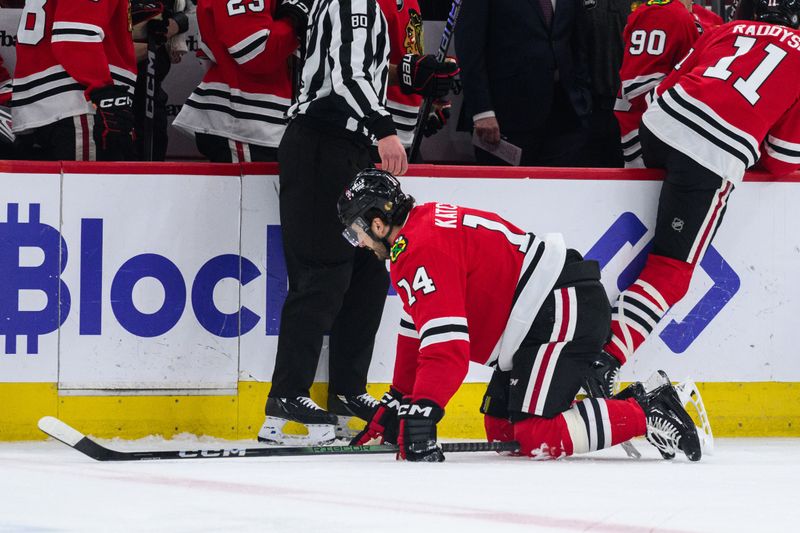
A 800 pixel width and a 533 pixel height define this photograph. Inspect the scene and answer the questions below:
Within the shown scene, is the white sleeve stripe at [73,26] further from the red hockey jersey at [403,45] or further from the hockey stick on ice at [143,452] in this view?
the hockey stick on ice at [143,452]

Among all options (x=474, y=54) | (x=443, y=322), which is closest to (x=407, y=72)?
(x=474, y=54)

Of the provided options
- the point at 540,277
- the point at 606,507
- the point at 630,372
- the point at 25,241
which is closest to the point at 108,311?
the point at 25,241

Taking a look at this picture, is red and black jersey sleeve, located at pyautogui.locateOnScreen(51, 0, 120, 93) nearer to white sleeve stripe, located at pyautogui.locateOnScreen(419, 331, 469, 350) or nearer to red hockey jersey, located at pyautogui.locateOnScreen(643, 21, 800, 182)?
white sleeve stripe, located at pyautogui.locateOnScreen(419, 331, 469, 350)

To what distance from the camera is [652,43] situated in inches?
173

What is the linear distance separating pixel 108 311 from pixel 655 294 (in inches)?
66.0

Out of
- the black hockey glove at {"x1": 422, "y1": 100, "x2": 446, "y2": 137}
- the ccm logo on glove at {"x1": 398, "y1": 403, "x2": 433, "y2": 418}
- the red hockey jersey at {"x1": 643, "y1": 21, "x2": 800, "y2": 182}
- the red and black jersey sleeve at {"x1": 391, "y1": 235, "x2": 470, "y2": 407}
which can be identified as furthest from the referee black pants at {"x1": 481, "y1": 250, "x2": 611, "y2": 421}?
the black hockey glove at {"x1": 422, "y1": 100, "x2": 446, "y2": 137}

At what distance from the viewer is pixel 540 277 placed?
3.43 meters

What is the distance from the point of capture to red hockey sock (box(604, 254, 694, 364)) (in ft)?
13.2

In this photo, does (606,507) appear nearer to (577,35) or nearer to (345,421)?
(345,421)

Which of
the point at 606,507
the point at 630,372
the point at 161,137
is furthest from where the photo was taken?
the point at 161,137

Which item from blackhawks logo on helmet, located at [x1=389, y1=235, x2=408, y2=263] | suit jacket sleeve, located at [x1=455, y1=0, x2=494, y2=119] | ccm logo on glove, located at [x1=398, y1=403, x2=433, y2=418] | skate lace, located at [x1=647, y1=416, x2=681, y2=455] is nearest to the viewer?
ccm logo on glove, located at [x1=398, y1=403, x2=433, y2=418]

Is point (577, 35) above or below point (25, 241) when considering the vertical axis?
above

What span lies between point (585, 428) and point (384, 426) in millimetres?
524

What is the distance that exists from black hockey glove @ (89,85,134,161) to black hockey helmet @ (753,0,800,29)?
6.79ft
